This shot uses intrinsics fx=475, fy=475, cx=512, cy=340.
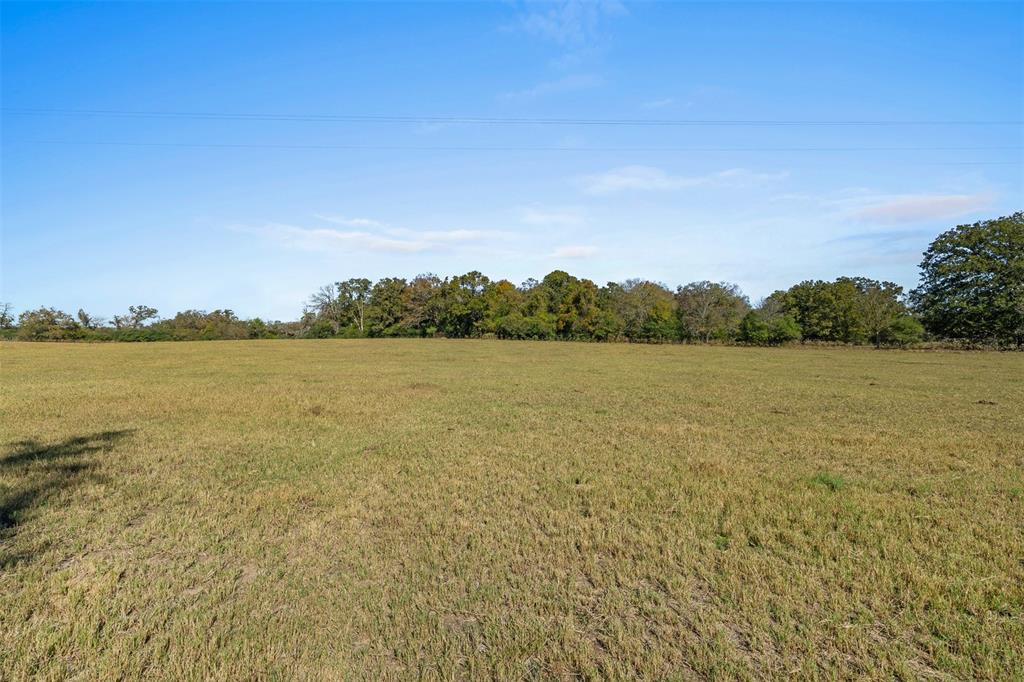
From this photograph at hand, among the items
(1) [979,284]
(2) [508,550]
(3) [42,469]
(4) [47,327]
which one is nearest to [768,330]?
(1) [979,284]

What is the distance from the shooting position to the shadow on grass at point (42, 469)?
572 cm

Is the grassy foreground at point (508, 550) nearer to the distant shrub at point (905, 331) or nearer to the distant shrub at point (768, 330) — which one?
the distant shrub at point (905, 331)

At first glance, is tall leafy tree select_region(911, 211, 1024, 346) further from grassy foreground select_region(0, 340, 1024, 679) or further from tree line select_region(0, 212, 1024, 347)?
grassy foreground select_region(0, 340, 1024, 679)

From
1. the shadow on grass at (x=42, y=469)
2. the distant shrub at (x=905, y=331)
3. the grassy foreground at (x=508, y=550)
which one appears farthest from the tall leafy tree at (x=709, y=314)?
the shadow on grass at (x=42, y=469)

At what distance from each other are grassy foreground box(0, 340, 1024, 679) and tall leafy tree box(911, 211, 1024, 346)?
5632 cm

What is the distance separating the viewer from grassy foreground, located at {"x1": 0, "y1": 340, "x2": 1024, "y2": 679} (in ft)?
10.4

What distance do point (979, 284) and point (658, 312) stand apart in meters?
37.2

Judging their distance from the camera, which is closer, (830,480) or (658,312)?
(830,480)

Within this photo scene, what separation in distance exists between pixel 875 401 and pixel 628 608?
1496 centimetres

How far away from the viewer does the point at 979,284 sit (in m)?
51.5

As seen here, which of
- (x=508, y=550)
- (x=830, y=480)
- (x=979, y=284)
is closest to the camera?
(x=508, y=550)

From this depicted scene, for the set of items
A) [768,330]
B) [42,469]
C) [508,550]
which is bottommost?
[508,550]

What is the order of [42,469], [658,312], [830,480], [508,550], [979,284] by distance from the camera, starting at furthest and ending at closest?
[658,312] → [979,284] → [42,469] → [830,480] → [508,550]

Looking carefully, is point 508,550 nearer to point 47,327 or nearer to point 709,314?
point 709,314
